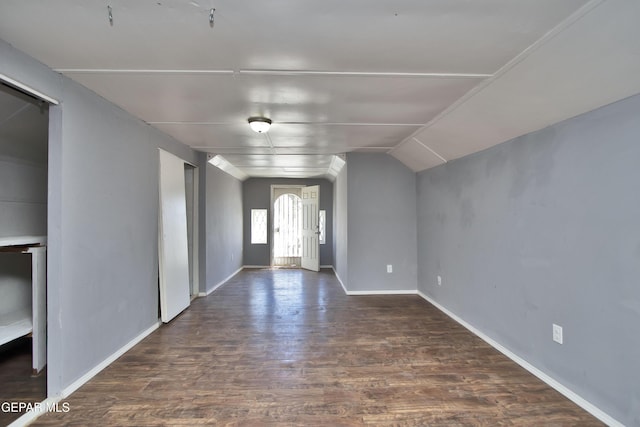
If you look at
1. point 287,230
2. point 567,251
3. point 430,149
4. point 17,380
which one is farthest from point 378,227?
point 17,380

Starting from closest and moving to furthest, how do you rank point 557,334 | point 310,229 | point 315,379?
point 557,334 → point 315,379 → point 310,229

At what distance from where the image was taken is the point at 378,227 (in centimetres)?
462

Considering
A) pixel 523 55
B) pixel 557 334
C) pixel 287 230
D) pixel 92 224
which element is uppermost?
pixel 523 55

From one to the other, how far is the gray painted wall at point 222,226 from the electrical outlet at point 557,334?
4.28 m

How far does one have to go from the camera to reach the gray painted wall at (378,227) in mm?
4602

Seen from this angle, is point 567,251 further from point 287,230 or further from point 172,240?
point 287,230

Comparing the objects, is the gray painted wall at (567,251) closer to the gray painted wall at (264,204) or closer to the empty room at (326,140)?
the empty room at (326,140)

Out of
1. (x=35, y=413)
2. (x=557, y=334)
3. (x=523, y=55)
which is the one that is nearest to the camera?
(x=523, y=55)

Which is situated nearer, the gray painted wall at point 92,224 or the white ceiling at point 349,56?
the white ceiling at point 349,56

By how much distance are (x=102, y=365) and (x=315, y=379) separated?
174 centimetres

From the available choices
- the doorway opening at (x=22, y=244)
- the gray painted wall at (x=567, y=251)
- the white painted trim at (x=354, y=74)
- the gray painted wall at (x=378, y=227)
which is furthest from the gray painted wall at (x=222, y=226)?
the gray painted wall at (x=567, y=251)

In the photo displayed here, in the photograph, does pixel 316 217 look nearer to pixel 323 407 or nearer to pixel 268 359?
pixel 268 359

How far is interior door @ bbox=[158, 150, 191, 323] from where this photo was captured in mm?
3297

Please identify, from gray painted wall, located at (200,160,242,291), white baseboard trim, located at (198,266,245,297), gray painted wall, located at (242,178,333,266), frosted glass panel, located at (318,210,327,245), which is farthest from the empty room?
frosted glass panel, located at (318,210,327,245)
